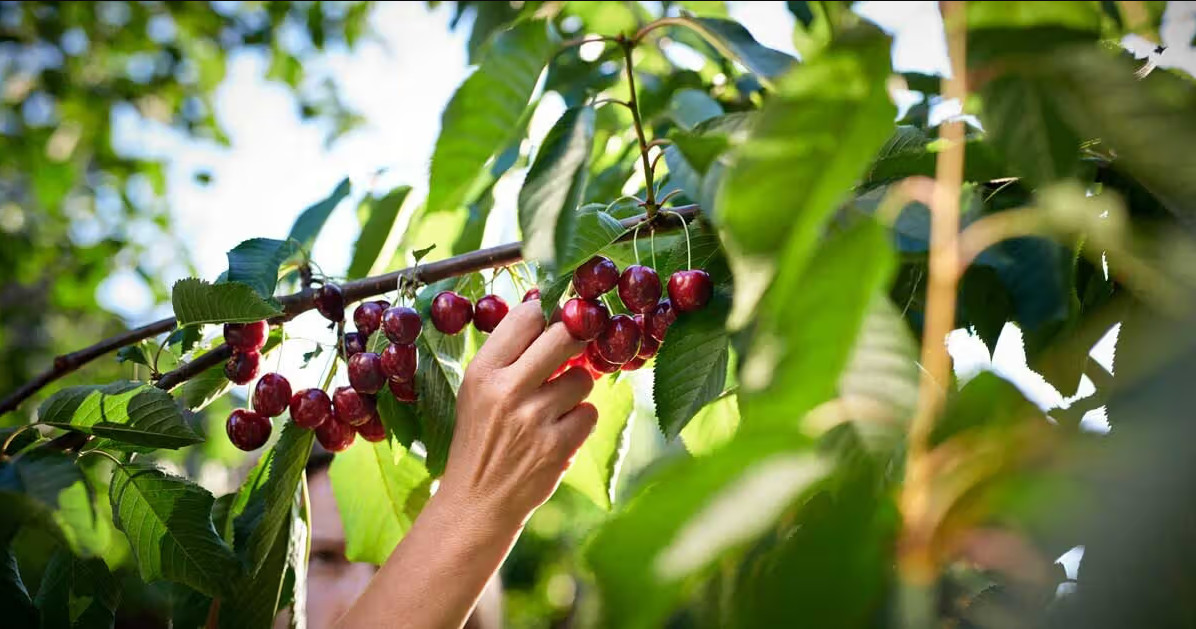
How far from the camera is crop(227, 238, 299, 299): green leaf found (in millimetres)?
928

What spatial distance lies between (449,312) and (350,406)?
0.52 ft

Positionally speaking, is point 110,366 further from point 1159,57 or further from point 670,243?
point 1159,57

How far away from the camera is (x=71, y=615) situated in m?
0.94

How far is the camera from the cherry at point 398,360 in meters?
0.95

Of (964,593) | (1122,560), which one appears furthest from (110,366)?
(1122,560)

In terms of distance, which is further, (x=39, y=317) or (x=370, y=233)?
(x=39, y=317)

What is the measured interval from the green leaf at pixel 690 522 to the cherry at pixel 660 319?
484 millimetres

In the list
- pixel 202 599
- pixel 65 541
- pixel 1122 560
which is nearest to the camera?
pixel 1122 560

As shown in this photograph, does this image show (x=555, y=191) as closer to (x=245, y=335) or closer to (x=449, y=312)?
(x=449, y=312)

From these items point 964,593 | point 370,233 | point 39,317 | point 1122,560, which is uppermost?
point 39,317

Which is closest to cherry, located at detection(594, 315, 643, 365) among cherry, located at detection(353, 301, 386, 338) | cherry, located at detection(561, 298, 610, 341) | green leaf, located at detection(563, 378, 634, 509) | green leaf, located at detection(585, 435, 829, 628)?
cherry, located at detection(561, 298, 610, 341)

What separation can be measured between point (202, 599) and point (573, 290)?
651mm

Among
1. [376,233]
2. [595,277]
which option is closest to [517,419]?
[595,277]

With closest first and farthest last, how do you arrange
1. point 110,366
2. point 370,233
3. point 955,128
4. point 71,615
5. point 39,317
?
point 955,128, point 71,615, point 370,233, point 110,366, point 39,317
